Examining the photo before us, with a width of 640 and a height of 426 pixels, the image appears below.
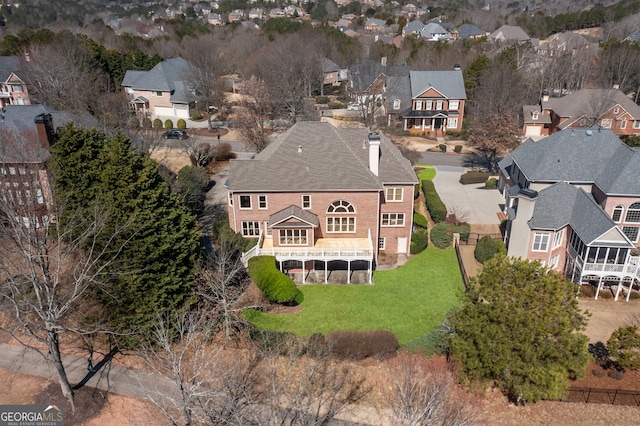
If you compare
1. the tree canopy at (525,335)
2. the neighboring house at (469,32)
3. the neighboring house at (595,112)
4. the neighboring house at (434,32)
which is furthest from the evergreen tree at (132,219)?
the neighboring house at (469,32)

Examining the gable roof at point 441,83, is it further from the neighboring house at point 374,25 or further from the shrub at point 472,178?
the neighboring house at point 374,25

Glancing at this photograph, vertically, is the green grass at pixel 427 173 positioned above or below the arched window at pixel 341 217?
below

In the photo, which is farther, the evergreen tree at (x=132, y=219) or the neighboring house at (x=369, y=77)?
the neighboring house at (x=369, y=77)

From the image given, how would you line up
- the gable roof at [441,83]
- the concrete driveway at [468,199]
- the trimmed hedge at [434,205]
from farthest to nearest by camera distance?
the gable roof at [441,83]
the concrete driveway at [468,199]
the trimmed hedge at [434,205]

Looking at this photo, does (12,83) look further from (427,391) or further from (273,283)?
(427,391)

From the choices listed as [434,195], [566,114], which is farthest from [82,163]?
[566,114]

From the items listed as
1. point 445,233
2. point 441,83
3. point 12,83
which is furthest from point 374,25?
point 445,233
